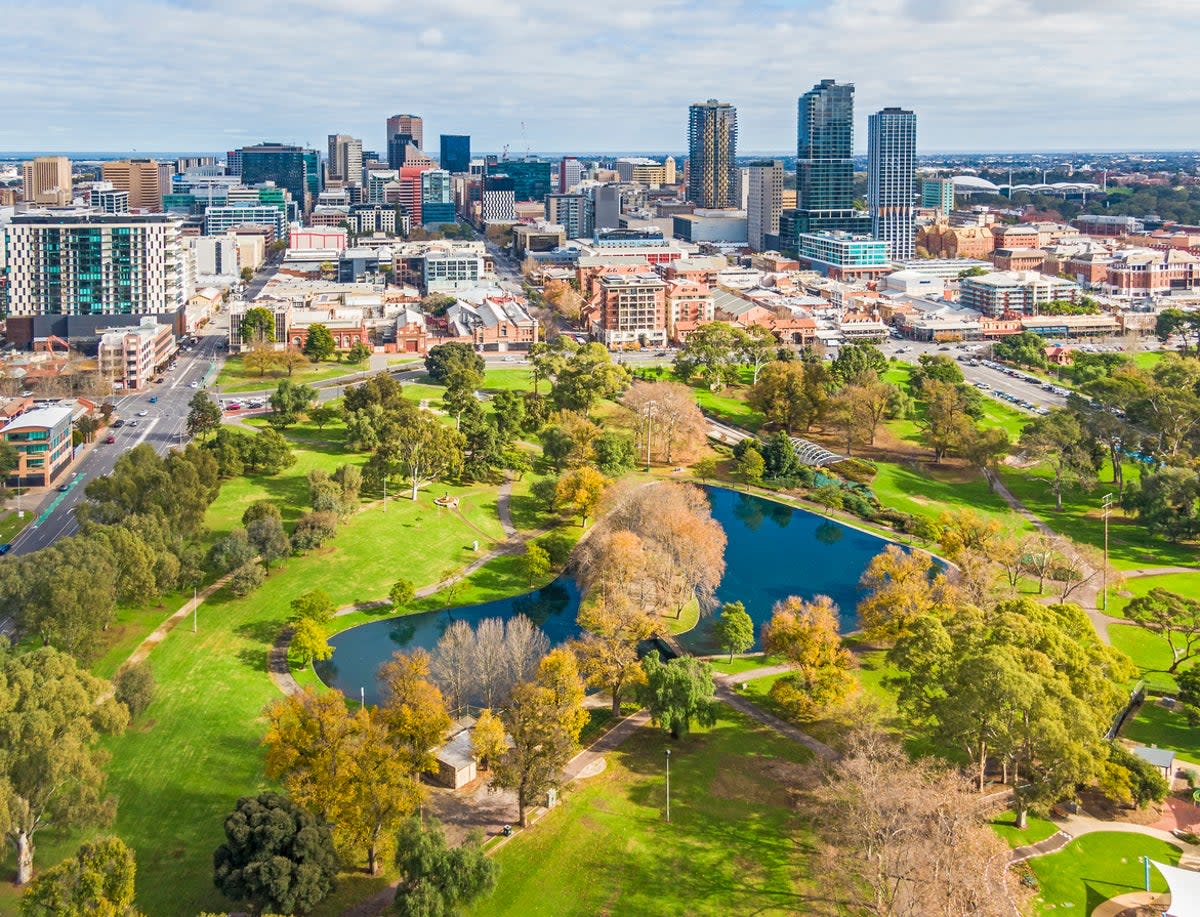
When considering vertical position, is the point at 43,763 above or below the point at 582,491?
below

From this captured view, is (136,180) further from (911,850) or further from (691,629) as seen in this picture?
(911,850)

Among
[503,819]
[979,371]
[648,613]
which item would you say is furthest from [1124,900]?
[979,371]

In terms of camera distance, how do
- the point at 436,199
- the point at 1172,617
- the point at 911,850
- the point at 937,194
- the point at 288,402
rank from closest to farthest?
1. the point at 911,850
2. the point at 1172,617
3. the point at 288,402
4. the point at 937,194
5. the point at 436,199

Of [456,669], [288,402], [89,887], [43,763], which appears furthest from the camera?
[288,402]

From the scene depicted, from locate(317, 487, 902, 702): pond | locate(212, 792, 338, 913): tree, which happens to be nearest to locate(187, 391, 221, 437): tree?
locate(317, 487, 902, 702): pond

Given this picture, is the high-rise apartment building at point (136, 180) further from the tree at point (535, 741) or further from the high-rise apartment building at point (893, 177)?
the tree at point (535, 741)

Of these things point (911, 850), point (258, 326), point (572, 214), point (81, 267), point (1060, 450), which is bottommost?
point (911, 850)

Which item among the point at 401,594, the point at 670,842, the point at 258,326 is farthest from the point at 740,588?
the point at 258,326

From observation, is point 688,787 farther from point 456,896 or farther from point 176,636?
point 176,636

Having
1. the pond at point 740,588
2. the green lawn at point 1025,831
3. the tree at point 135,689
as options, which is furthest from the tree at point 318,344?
the green lawn at point 1025,831
